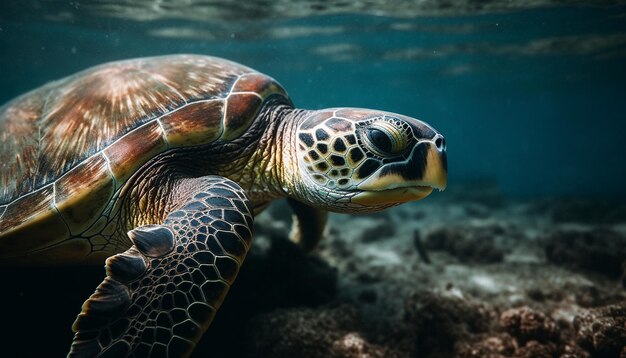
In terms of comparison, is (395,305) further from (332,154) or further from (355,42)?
(355,42)

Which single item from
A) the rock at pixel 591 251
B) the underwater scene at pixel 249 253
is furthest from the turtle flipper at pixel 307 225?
the rock at pixel 591 251

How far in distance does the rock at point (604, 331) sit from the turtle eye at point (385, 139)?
7.14 feet

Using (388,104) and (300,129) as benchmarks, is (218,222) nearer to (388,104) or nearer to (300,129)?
(300,129)

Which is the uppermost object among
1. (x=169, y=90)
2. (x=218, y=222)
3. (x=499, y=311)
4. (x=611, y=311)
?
(x=169, y=90)

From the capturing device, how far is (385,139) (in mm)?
2043

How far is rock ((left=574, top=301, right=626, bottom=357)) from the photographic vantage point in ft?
8.15

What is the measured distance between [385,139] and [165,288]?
1.45m

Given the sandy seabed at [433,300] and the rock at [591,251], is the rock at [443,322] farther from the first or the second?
the rock at [591,251]

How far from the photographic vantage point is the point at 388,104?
1545 inches

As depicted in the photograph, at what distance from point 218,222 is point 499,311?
293cm

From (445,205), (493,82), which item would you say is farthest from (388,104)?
(445,205)

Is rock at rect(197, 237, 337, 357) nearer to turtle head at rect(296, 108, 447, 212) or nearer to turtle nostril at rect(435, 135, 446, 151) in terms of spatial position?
turtle head at rect(296, 108, 447, 212)

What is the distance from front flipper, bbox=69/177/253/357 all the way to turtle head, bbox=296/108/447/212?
61cm

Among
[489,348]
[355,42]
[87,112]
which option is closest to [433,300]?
[489,348]
